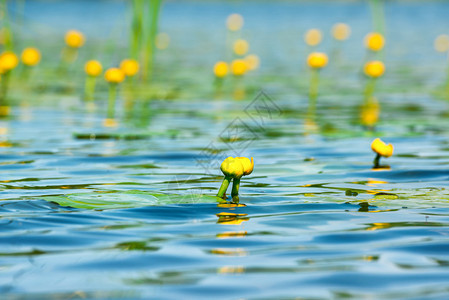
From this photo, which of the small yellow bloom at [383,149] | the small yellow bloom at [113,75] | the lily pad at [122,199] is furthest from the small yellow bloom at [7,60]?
the small yellow bloom at [383,149]

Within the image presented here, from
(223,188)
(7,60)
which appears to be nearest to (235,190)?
(223,188)

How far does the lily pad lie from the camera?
10.7 ft

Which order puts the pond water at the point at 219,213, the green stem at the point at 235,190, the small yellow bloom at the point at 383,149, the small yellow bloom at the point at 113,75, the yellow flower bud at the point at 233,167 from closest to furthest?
the pond water at the point at 219,213, the yellow flower bud at the point at 233,167, the green stem at the point at 235,190, the small yellow bloom at the point at 383,149, the small yellow bloom at the point at 113,75

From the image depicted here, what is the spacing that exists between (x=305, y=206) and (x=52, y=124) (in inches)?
150

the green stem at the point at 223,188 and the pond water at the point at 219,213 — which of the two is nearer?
the pond water at the point at 219,213

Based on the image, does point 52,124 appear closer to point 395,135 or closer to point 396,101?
point 395,135

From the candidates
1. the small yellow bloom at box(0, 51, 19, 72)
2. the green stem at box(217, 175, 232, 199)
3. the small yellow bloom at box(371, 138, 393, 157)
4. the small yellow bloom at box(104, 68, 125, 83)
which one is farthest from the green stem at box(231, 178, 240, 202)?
the small yellow bloom at box(0, 51, 19, 72)

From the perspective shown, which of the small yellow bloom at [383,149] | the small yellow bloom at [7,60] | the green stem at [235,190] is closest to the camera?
the green stem at [235,190]

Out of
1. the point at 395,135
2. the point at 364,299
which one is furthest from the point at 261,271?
the point at 395,135

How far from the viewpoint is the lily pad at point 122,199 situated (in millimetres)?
3270

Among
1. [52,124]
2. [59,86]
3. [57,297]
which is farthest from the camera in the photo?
[59,86]

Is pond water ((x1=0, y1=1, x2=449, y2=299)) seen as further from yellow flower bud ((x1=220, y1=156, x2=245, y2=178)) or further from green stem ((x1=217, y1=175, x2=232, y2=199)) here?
yellow flower bud ((x1=220, y1=156, x2=245, y2=178))

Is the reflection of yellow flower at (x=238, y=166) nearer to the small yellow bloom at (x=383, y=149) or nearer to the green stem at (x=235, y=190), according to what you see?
the green stem at (x=235, y=190)

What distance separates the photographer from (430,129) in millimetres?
6289
